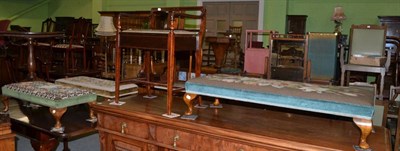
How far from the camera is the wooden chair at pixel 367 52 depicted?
4.71 meters

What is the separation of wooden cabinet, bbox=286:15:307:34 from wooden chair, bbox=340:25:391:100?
2955 mm

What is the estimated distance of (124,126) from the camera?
2262 mm

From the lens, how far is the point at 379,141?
5.71 ft

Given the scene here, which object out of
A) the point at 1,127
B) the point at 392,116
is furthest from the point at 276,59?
the point at 1,127

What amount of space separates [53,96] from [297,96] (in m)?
2.03

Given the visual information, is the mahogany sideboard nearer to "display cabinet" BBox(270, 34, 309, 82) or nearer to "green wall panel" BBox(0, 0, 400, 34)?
"display cabinet" BBox(270, 34, 309, 82)

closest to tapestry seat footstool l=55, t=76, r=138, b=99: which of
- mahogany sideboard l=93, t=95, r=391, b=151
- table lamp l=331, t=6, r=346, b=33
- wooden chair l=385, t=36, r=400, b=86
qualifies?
mahogany sideboard l=93, t=95, r=391, b=151

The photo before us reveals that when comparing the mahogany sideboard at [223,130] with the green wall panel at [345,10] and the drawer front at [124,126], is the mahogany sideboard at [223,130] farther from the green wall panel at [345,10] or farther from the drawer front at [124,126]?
the green wall panel at [345,10]

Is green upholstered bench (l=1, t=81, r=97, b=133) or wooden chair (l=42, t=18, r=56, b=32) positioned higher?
wooden chair (l=42, t=18, r=56, b=32)

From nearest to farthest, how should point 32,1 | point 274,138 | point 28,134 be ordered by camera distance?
point 274,138
point 28,134
point 32,1

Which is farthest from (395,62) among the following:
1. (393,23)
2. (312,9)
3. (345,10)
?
(312,9)

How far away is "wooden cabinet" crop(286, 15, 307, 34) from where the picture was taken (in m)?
7.99

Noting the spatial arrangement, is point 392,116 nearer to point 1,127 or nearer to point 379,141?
point 379,141

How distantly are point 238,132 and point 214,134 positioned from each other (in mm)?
154
